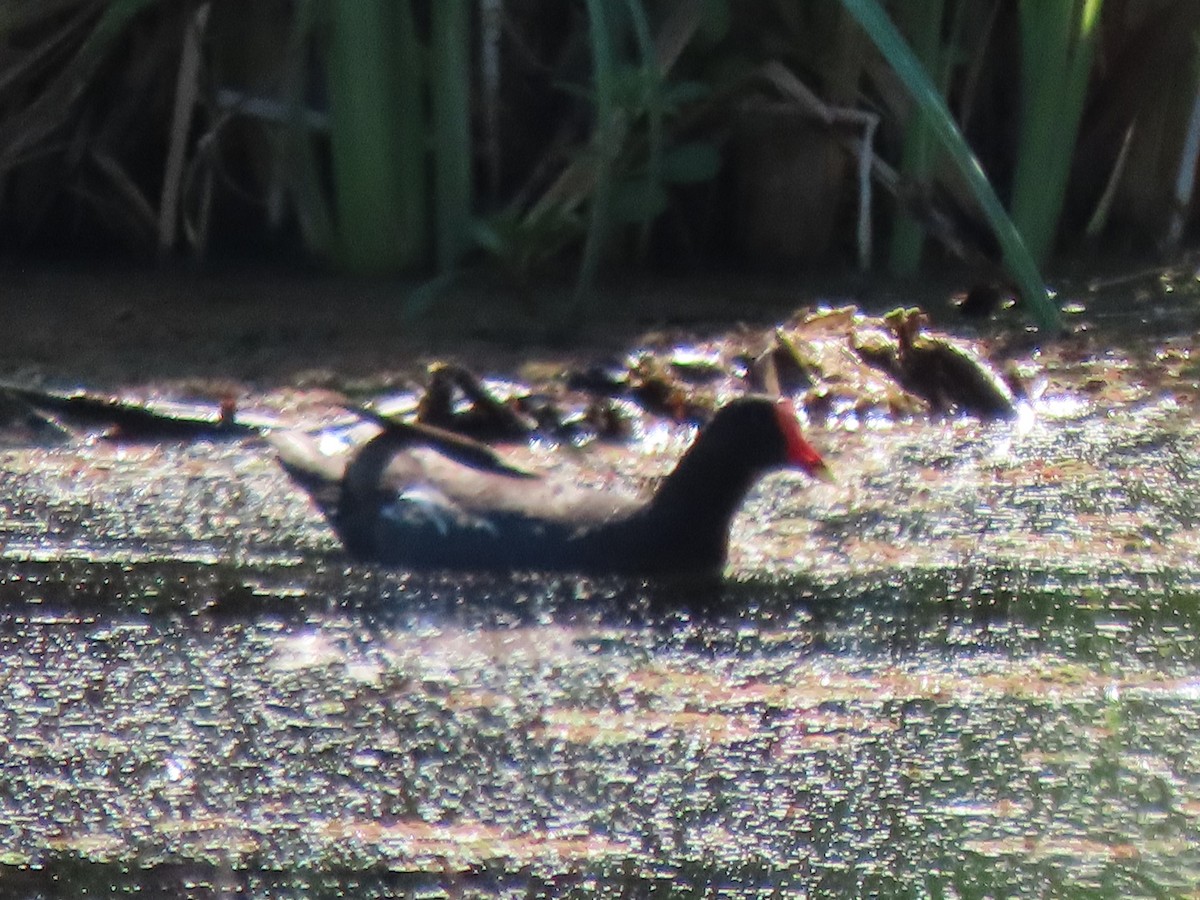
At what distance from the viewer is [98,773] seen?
2.29 m

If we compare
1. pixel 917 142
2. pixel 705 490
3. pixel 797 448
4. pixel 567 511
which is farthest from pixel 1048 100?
pixel 567 511

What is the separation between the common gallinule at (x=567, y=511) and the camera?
3.05 m

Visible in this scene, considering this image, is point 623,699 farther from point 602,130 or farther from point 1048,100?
point 1048,100

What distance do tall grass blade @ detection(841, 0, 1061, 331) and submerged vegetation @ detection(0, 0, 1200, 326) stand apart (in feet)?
1.76

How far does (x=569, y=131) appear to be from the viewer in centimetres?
466

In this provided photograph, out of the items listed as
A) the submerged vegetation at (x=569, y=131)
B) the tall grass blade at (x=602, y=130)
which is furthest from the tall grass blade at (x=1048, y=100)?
the tall grass blade at (x=602, y=130)

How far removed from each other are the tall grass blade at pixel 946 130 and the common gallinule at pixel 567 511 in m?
0.88

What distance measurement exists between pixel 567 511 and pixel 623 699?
2.11 ft

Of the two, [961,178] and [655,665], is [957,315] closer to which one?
[961,178]

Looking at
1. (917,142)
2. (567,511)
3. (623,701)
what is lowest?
(623,701)

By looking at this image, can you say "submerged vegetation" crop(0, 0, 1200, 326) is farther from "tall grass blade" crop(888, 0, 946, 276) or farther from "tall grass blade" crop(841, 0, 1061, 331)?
"tall grass blade" crop(841, 0, 1061, 331)

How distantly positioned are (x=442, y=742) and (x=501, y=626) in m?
0.43

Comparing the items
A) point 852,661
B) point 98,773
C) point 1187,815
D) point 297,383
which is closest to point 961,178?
point 297,383

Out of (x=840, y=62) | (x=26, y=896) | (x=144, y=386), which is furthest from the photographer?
(x=840, y=62)
